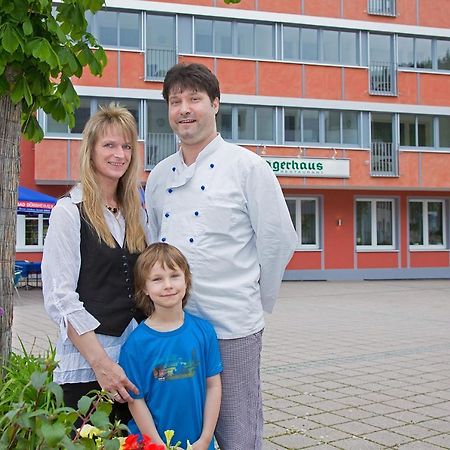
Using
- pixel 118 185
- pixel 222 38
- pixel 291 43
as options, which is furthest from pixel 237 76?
pixel 118 185

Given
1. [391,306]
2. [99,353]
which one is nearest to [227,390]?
[99,353]

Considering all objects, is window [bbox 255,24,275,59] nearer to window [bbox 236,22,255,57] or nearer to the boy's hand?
window [bbox 236,22,255,57]

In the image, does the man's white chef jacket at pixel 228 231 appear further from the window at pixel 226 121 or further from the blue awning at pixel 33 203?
the window at pixel 226 121

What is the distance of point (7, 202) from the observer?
3600mm

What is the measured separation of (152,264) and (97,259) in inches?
8.6

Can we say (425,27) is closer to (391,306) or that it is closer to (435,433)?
(391,306)

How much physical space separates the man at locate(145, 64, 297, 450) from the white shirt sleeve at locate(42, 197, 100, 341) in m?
0.40

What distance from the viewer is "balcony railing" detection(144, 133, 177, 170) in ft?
77.3

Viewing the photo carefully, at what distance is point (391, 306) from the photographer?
15562 mm

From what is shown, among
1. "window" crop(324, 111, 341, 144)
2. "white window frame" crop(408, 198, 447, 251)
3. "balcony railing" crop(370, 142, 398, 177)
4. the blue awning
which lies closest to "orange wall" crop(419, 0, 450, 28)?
"balcony railing" crop(370, 142, 398, 177)

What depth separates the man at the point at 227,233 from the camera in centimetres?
282

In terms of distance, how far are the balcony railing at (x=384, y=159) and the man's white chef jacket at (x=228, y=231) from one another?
23.3m

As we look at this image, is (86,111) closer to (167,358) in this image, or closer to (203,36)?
(203,36)

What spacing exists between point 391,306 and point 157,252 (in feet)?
44.4
